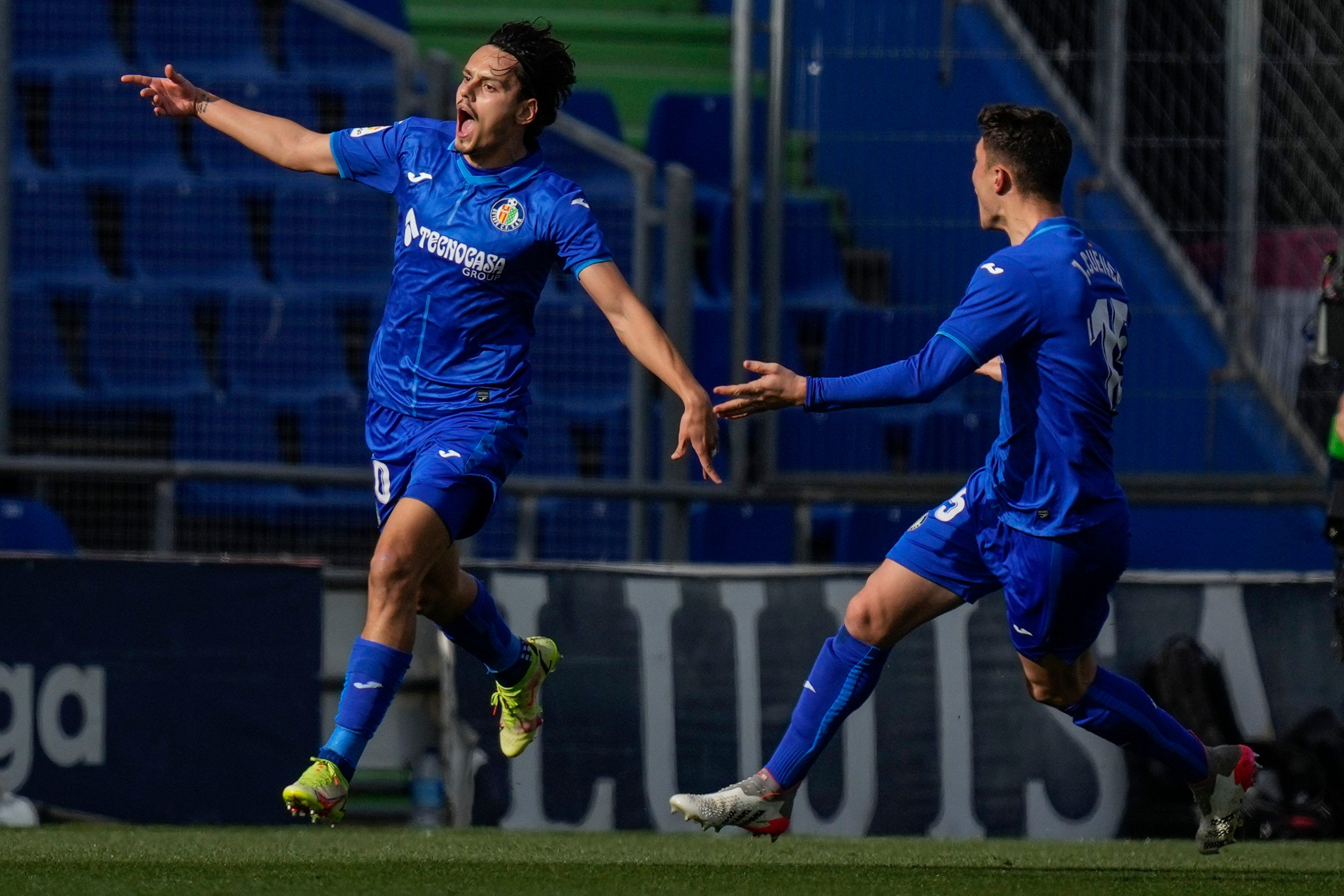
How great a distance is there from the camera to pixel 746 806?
208 inches

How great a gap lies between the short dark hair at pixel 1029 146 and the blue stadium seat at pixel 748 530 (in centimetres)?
385

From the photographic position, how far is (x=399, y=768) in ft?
25.5

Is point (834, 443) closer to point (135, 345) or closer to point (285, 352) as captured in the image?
point (285, 352)

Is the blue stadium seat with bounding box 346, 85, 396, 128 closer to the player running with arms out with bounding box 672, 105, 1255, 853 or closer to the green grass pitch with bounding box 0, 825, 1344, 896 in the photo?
the green grass pitch with bounding box 0, 825, 1344, 896

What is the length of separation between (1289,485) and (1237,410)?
42cm

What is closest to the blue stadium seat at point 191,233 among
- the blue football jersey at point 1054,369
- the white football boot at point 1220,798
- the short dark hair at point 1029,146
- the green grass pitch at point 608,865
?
the green grass pitch at point 608,865

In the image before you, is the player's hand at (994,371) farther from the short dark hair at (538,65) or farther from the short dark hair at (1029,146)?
the short dark hair at (538,65)

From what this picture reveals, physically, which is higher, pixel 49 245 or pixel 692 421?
pixel 49 245

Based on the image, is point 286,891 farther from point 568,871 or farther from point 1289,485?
point 1289,485

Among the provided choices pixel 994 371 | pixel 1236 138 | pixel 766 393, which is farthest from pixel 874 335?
pixel 766 393

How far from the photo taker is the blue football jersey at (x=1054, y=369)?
4824 millimetres

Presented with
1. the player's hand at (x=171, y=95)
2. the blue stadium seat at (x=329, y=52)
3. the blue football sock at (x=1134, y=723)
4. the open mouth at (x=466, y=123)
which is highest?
the blue stadium seat at (x=329, y=52)

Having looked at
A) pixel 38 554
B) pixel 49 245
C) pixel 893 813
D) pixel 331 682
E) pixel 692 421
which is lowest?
pixel 893 813

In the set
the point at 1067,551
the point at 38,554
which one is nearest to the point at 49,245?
the point at 38,554
